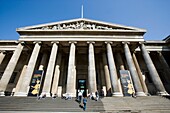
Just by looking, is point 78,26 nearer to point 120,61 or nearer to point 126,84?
point 120,61

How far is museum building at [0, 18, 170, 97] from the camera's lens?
1595 cm

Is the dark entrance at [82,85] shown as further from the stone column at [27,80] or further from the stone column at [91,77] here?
the stone column at [27,80]

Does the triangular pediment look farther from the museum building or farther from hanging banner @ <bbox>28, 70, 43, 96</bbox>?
hanging banner @ <bbox>28, 70, 43, 96</bbox>

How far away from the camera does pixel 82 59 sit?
23.9m

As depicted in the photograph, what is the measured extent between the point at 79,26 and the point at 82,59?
717cm

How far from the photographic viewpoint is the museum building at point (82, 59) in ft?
52.3

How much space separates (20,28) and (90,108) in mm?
18019

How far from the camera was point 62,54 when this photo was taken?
904 inches

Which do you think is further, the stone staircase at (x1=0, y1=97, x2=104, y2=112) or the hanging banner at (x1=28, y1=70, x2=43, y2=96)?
the hanging banner at (x1=28, y1=70, x2=43, y2=96)

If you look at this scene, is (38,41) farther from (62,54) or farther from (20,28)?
(62,54)

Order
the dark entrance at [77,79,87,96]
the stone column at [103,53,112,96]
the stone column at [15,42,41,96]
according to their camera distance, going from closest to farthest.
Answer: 1. the stone column at [15,42,41,96]
2. the stone column at [103,53,112,96]
3. the dark entrance at [77,79,87,96]

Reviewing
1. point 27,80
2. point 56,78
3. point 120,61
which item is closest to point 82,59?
point 56,78

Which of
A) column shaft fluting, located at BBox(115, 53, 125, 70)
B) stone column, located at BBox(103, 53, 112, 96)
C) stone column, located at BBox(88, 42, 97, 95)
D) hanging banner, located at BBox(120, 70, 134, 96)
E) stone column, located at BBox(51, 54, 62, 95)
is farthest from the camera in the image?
column shaft fluting, located at BBox(115, 53, 125, 70)

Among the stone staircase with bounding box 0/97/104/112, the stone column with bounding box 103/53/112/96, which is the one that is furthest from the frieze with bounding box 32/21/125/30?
the stone staircase with bounding box 0/97/104/112
